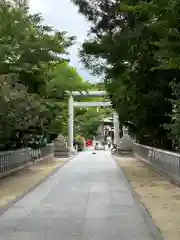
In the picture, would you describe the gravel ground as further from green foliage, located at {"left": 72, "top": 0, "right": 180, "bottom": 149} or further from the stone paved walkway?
green foliage, located at {"left": 72, "top": 0, "right": 180, "bottom": 149}

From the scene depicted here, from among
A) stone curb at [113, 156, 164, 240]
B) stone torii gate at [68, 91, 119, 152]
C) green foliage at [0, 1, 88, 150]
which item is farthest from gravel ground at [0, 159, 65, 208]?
stone torii gate at [68, 91, 119, 152]

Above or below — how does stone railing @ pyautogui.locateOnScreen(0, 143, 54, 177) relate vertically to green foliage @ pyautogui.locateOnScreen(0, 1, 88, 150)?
below

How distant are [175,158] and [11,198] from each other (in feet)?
22.9

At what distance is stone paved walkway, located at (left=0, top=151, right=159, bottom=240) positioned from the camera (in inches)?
344

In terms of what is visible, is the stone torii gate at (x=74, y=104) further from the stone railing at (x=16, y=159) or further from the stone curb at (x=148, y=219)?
the stone curb at (x=148, y=219)

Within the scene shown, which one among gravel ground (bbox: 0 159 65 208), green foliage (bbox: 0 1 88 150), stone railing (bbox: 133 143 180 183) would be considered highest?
green foliage (bbox: 0 1 88 150)

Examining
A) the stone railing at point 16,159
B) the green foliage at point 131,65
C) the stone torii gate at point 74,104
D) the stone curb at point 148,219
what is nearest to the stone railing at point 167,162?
the green foliage at point 131,65

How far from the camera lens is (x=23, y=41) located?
21.2 m

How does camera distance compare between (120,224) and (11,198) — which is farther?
(11,198)

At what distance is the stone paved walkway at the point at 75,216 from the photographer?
874 centimetres

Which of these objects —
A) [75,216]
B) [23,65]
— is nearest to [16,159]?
[23,65]

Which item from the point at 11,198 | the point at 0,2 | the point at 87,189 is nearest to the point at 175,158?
the point at 87,189

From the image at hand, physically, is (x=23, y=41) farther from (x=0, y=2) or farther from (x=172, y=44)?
(x=172, y=44)

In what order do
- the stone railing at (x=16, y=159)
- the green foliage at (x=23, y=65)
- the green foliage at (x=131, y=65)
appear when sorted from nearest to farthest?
the green foliage at (x=23, y=65)
the green foliage at (x=131, y=65)
the stone railing at (x=16, y=159)
